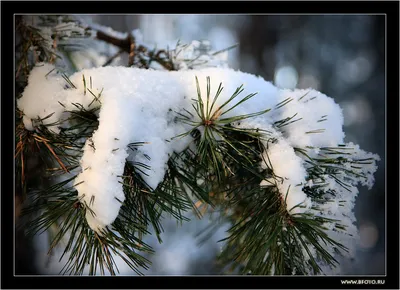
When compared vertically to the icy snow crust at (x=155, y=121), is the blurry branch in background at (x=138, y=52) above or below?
above

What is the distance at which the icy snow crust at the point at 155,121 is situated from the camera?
0.51m

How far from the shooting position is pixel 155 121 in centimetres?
56

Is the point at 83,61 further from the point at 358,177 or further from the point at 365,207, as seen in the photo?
the point at 365,207

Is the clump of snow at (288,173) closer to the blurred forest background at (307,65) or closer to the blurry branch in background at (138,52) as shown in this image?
the blurry branch in background at (138,52)

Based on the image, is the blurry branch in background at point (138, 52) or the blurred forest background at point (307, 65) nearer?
the blurry branch in background at point (138, 52)

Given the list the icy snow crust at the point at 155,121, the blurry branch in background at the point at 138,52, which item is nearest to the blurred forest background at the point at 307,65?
the blurry branch in background at the point at 138,52

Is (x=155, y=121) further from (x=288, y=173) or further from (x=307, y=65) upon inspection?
(x=307, y=65)

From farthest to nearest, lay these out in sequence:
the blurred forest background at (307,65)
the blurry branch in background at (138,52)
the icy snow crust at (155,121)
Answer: the blurred forest background at (307,65), the blurry branch in background at (138,52), the icy snow crust at (155,121)

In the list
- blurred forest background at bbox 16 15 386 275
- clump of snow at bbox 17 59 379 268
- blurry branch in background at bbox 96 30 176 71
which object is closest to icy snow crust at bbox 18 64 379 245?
clump of snow at bbox 17 59 379 268

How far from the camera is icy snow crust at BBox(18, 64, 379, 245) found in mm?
506

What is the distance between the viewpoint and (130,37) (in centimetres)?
84

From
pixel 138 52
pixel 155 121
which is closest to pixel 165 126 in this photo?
pixel 155 121

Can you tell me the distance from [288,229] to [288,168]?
0.10 metres

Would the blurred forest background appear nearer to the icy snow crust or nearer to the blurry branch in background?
the blurry branch in background
